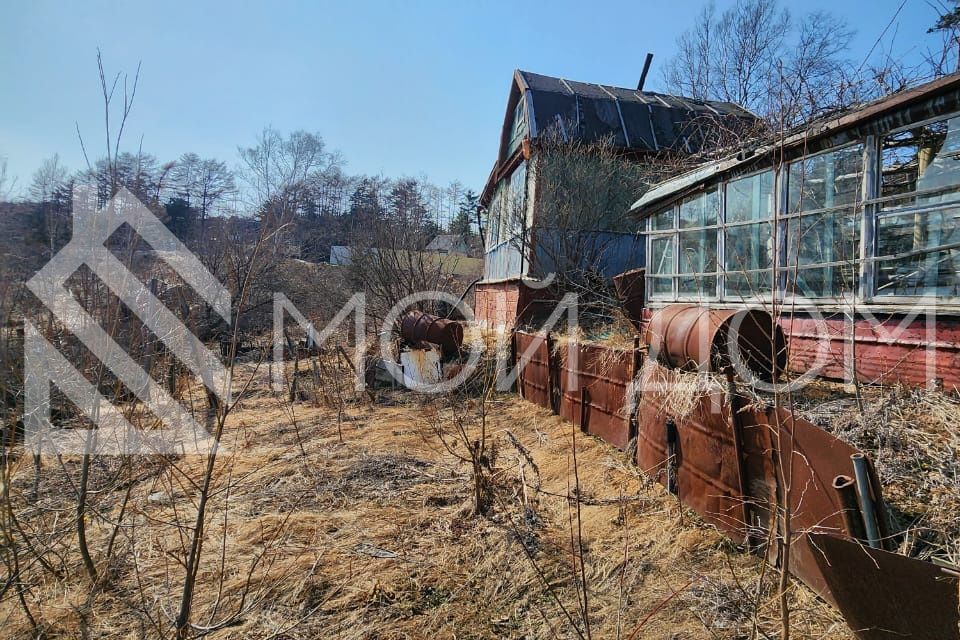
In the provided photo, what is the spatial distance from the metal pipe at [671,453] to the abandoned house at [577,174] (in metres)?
7.43

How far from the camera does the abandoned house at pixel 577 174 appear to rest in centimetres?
1228

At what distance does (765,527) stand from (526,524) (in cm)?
170

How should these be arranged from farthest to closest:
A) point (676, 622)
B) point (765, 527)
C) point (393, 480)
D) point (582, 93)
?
point (582, 93) < point (393, 480) < point (765, 527) < point (676, 622)

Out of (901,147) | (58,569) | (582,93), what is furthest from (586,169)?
(58,569)

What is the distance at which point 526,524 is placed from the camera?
3867mm

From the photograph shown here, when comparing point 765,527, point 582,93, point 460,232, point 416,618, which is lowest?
point 416,618

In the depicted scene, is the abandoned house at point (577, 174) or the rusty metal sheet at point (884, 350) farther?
the abandoned house at point (577, 174)

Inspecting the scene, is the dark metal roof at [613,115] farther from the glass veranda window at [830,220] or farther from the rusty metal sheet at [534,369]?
the glass veranda window at [830,220]

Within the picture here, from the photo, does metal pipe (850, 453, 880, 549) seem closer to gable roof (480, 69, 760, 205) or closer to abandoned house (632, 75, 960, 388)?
abandoned house (632, 75, 960, 388)

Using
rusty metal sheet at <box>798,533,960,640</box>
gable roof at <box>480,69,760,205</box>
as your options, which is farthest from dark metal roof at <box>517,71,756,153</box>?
rusty metal sheet at <box>798,533,960,640</box>

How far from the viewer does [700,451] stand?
3.66m

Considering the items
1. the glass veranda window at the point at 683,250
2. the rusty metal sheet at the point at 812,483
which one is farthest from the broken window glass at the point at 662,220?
the rusty metal sheet at the point at 812,483

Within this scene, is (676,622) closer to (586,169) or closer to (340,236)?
(586,169)

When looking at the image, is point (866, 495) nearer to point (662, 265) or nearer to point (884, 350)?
point (884, 350)
